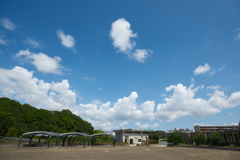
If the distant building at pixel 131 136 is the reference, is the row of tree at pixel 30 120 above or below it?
above

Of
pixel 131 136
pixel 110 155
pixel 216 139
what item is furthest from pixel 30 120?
pixel 216 139

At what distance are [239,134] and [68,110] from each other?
250 feet

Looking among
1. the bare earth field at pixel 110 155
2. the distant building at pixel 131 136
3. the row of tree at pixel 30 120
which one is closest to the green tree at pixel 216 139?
the bare earth field at pixel 110 155

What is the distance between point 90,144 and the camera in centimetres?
3862

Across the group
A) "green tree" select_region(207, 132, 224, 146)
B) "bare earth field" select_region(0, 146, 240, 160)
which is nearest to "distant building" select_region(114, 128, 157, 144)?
"green tree" select_region(207, 132, 224, 146)

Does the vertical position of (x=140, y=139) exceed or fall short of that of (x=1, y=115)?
it falls short

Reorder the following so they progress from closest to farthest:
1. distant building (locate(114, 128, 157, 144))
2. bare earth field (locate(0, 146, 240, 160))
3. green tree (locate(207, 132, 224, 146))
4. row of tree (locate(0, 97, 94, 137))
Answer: bare earth field (locate(0, 146, 240, 160)) → green tree (locate(207, 132, 224, 146)) → row of tree (locate(0, 97, 94, 137)) → distant building (locate(114, 128, 157, 144))

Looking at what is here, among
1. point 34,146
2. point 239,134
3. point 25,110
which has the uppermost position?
point 25,110

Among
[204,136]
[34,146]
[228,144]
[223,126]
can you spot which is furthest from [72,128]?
[223,126]

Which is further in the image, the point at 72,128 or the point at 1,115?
the point at 72,128

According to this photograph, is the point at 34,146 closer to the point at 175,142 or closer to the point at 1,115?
the point at 1,115

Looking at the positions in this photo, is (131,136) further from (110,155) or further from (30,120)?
(110,155)

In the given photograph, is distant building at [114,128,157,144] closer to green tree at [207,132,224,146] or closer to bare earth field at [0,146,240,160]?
green tree at [207,132,224,146]

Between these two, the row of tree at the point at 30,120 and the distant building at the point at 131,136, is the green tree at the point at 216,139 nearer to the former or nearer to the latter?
the distant building at the point at 131,136
